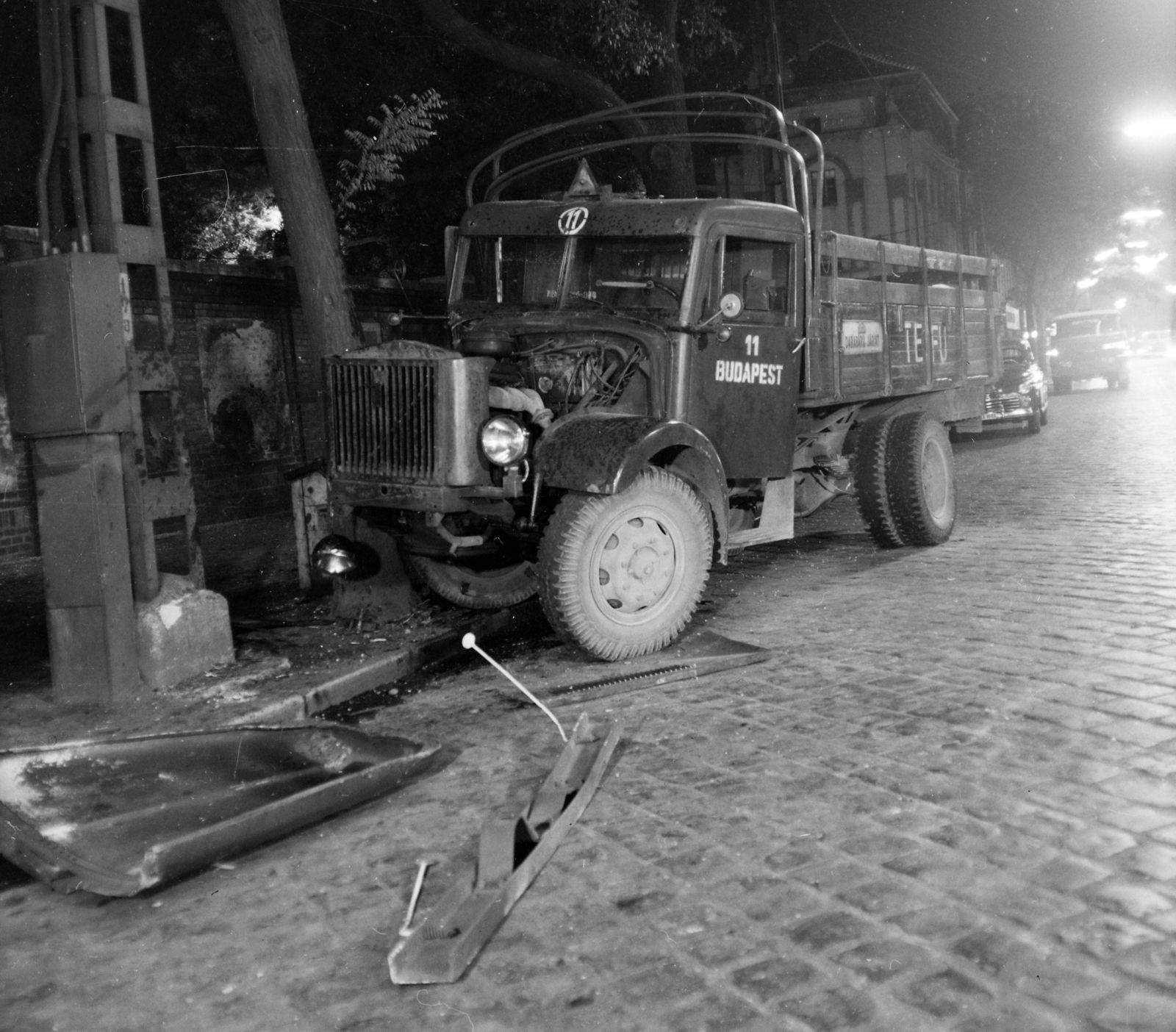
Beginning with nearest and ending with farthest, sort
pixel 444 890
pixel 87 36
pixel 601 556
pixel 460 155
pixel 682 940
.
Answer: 1. pixel 682 940
2. pixel 444 890
3. pixel 87 36
4. pixel 601 556
5. pixel 460 155

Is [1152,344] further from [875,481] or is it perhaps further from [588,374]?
[588,374]

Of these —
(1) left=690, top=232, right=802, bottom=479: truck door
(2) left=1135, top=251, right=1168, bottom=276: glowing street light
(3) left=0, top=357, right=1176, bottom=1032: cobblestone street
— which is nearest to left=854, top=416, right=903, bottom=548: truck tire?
(1) left=690, top=232, right=802, bottom=479: truck door

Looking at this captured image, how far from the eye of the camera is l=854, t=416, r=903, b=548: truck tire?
932 cm

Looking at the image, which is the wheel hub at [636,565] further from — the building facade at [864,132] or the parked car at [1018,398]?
the building facade at [864,132]

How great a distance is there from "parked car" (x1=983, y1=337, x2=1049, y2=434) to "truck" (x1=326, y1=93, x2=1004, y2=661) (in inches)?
447

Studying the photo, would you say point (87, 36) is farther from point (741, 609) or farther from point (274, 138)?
point (741, 609)

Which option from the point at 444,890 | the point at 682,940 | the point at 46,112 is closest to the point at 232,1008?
the point at 444,890

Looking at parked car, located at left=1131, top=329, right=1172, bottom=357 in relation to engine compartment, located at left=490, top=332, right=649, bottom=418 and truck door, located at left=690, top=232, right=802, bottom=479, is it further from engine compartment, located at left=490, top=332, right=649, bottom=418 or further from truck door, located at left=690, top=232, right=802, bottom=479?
engine compartment, located at left=490, top=332, right=649, bottom=418

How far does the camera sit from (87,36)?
5.89 metres

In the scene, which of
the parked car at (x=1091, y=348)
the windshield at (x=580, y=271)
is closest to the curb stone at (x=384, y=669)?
the windshield at (x=580, y=271)

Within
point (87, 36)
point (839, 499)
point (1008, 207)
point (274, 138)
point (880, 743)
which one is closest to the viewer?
point (880, 743)

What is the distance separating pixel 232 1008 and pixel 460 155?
48.5ft

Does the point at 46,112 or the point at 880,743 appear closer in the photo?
the point at 880,743

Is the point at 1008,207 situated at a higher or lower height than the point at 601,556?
higher
